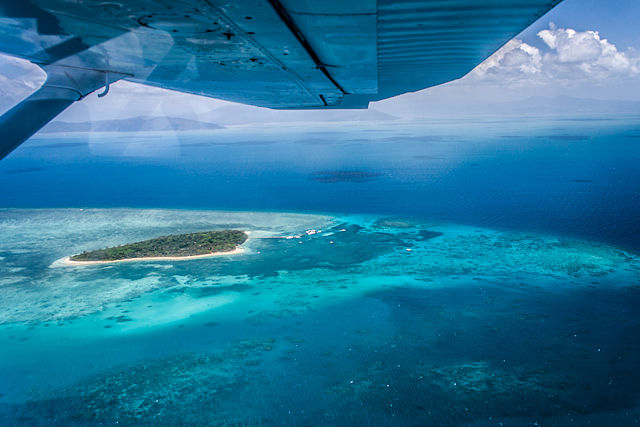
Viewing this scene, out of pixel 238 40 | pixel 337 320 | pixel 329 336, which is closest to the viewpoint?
pixel 238 40

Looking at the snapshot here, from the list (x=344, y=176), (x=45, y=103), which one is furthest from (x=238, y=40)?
(x=344, y=176)

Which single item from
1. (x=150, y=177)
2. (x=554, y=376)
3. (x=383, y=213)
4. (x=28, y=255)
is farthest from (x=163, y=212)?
(x=554, y=376)

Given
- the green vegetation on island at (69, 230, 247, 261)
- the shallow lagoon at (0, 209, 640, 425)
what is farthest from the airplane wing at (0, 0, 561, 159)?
the green vegetation on island at (69, 230, 247, 261)

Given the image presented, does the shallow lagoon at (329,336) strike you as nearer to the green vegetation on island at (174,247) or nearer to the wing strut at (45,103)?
the green vegetation on island at (174,247)

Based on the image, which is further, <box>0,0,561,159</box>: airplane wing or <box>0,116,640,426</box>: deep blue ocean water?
<box>0,116,640,426</box>: deep blue ocean water

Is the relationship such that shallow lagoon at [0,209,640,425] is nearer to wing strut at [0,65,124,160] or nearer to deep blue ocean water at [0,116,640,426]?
deep blue ocean water at [0,116,640,426]

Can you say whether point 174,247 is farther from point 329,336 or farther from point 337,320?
point 329,336

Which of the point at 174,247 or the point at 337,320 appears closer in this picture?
the point at 337,320
